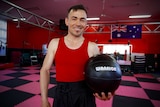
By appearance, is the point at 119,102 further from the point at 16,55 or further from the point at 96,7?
the point at 16,55

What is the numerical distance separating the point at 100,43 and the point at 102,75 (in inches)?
335

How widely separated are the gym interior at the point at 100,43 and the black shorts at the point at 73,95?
1.70 metres

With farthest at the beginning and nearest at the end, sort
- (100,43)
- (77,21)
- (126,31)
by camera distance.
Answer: (100,43), (126,31), (77,21)

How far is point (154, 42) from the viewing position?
8.23 metres

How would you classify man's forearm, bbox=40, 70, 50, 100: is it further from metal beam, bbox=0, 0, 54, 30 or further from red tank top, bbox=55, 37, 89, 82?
metal beam, bbox=0, 0, 54, 30

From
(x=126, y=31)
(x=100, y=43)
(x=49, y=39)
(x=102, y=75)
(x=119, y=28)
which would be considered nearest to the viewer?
(x=102, y=75)

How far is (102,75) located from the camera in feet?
3.17

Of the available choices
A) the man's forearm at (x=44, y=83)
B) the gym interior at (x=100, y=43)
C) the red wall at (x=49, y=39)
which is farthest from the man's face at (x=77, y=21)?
the red wall at (x=49, y=39)

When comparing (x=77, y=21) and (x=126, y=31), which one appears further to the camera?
(x=126, y=31)

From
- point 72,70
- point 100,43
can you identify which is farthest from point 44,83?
point 100,43

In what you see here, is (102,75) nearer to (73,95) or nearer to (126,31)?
(73,95)

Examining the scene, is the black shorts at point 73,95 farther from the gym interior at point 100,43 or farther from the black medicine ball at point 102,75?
the gym interior at point 100,43

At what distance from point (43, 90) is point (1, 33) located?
9460mm

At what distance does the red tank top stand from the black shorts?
53mm
